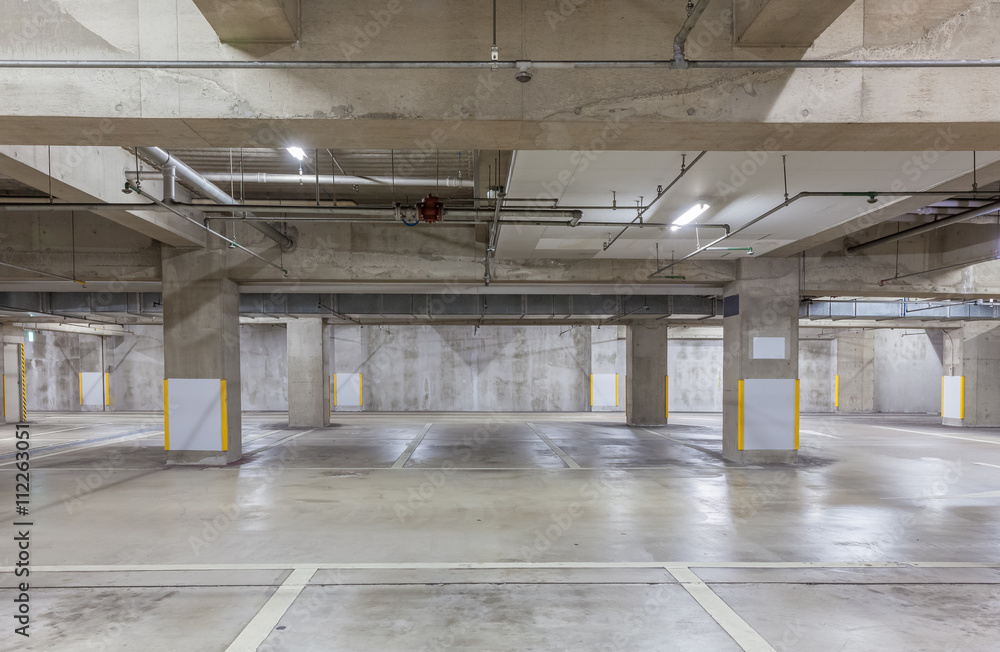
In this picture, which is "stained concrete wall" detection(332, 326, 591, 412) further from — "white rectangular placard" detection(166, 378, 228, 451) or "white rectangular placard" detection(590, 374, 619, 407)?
"white rectangular placard" detection(166, 378, 228, 451)

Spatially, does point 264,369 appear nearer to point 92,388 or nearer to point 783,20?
point 92,388

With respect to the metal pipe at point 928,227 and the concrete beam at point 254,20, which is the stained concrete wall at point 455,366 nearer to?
the metal pipe at point 928,227

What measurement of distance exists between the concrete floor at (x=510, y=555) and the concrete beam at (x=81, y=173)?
4525 millimetres

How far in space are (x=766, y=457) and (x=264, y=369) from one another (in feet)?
74.9

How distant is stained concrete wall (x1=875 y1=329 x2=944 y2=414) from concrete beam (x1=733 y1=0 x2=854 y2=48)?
28.1m

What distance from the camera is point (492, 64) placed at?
4391 mm

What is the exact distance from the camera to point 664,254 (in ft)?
39.7

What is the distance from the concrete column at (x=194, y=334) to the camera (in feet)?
39.3

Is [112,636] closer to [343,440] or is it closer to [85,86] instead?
[85,86]

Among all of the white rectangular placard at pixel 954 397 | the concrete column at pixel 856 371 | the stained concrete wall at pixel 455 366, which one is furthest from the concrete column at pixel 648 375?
the concrete column at pixel 856 371

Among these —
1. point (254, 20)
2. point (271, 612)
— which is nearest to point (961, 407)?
point (271, 612)

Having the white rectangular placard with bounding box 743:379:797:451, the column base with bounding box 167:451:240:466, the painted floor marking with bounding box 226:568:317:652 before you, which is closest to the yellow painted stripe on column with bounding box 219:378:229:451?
the column base with bounding box 167:451:240:466

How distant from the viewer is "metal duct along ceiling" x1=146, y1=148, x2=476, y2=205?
8984 mm

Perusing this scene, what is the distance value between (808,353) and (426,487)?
2439cm
